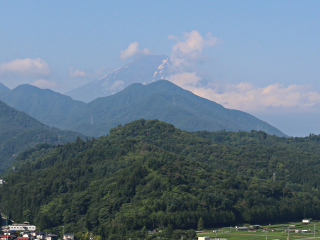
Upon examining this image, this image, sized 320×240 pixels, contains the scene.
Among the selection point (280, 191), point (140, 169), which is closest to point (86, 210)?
point (140, 169)

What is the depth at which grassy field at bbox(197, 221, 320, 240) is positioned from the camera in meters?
125

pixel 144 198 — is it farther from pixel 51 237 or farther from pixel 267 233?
pixel 267 233

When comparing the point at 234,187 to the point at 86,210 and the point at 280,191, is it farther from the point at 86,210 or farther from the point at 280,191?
the point at 86,210

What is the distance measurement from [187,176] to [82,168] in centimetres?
3466

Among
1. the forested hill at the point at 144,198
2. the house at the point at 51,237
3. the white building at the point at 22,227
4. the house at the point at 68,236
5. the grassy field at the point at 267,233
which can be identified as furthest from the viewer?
the white building at the point at 22,227

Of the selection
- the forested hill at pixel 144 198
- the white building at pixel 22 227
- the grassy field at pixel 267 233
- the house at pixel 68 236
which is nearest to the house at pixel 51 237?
the house at pixel 68 236

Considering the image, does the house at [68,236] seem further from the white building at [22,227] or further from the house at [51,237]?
the white building at [22,227]

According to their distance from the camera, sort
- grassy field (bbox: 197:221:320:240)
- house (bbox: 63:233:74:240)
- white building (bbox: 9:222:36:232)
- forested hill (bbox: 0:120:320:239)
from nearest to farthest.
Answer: grassy field (bbox: 197:221:320:240), house (bbox: 63:233:74:240), forested hill (bbox: 0:120:320:239), white building (bbox: 9:222:36:232)

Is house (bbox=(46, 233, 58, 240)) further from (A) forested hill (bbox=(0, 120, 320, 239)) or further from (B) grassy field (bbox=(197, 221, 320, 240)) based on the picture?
(B) grassy field (bbox=(197, 221, 320, 240))

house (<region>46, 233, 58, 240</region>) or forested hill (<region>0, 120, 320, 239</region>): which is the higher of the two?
forested hill (<region>0, 120, 320, 239</region>)

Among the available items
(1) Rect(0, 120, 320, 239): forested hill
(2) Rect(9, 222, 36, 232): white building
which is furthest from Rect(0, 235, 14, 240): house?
(1) Rect(0, 120, 320, 239): forested hill

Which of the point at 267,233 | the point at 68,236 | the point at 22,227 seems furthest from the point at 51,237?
the point at 267,233

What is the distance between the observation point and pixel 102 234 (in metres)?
133

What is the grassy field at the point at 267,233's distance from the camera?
12475 centimetres
